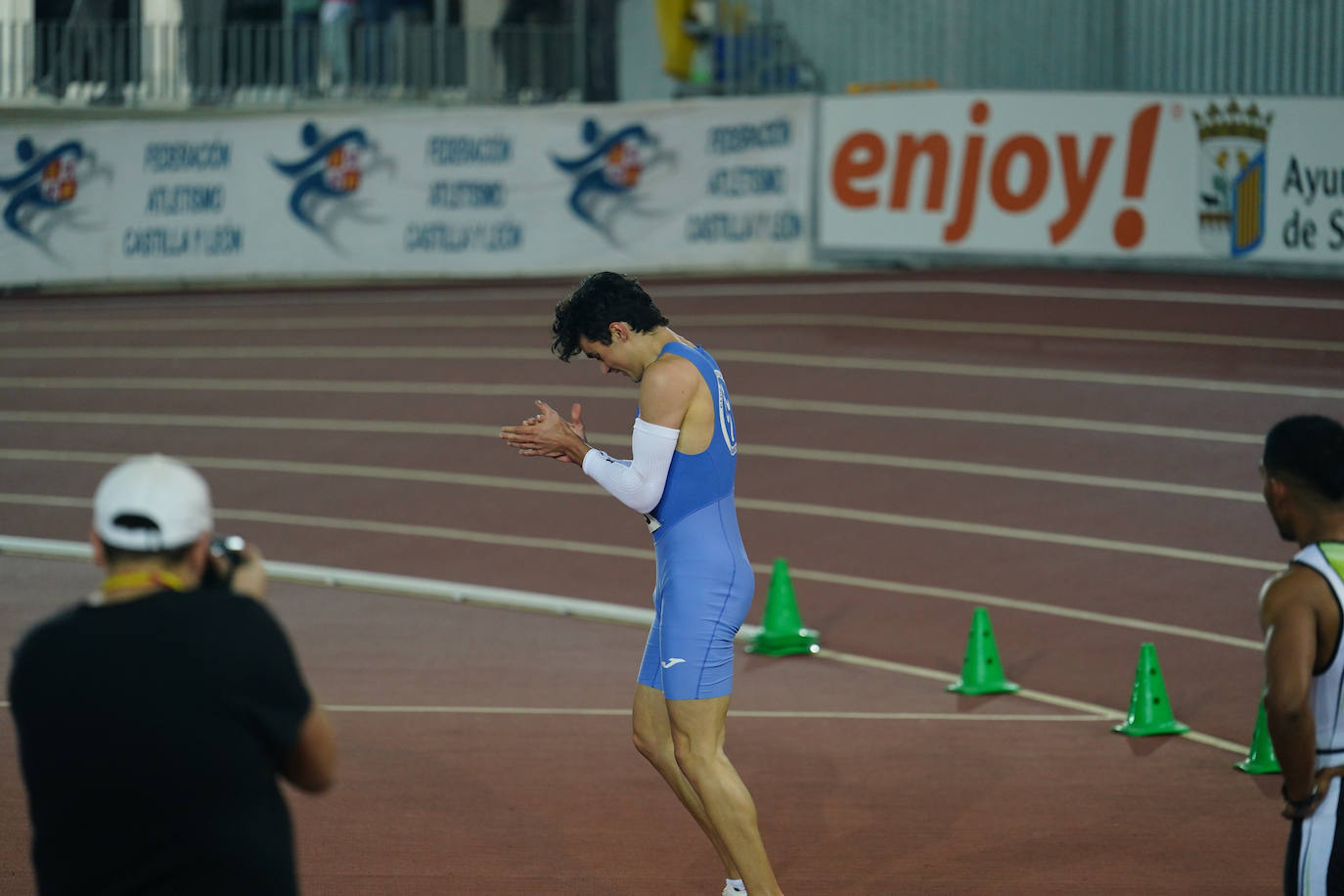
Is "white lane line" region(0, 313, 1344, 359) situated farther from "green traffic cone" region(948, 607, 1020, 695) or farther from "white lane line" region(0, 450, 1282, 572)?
"green traffic cone" region(948, 607, 1020, 695)

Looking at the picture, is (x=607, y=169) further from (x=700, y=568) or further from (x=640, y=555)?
(x=700, y=568)

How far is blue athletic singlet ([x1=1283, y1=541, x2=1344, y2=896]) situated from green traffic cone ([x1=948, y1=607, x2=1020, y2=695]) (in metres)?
4.98

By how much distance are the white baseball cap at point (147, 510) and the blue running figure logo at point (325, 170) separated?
700 inches

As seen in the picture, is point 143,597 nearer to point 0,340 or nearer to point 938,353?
point 938,353

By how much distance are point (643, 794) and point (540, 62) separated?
727 inches

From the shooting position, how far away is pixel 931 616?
33.7 ft

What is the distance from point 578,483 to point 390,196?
799cm

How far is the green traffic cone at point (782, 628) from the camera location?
380 inches

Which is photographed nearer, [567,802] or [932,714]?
[567,802]

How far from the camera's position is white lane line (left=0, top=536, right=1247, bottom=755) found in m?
8.46

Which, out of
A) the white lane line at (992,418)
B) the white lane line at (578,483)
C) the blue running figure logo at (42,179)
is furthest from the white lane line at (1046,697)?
the blue running figure logo at (42,179)

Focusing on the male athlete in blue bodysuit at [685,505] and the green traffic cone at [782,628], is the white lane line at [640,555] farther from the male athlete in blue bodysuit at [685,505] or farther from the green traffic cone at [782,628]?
the male athlete in blue bodysuit at [685,505]

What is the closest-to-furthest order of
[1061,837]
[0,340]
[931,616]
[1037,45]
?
[1061,837]
[931,616]
[0,340]
[1037,45]

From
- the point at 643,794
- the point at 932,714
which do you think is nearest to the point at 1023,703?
the point at 932,714
